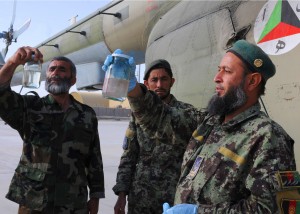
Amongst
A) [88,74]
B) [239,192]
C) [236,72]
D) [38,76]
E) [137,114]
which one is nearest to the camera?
[239,192]

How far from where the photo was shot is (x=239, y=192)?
60.5 inches

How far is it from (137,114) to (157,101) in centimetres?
15

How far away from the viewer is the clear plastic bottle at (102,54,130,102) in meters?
1.93

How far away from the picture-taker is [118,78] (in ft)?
6.35

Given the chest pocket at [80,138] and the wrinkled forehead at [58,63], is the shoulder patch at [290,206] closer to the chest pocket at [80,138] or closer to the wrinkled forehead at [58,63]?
the chest pocket at [80,138]

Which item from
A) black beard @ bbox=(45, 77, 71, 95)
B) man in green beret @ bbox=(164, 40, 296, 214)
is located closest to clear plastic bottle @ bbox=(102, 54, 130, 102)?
man in green beret @ bbox=(164, 40, 296, 214)

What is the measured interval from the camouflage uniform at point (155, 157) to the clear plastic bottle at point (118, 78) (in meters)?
0.31

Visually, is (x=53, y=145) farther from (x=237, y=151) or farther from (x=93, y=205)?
(x=237, y=151)

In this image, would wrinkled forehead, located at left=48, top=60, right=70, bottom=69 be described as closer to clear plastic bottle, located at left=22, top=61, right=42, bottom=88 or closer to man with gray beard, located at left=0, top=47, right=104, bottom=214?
man with gray beard, located at left=0, top=47, right=104, bottom=214

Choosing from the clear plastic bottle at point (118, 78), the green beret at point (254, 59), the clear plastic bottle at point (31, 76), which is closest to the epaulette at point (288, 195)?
the green beret at point (254, 59)

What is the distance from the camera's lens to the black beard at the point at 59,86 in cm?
269

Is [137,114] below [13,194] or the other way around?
the other way around

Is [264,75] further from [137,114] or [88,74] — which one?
[88,74]

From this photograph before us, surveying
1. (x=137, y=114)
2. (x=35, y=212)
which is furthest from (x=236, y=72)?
(x=35, y=212)
